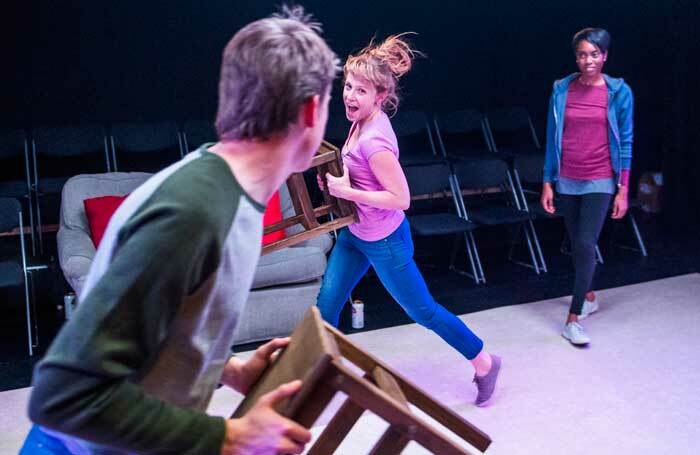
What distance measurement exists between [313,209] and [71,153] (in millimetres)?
3186

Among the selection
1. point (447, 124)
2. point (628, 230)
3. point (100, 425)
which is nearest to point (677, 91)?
point (628, 230)

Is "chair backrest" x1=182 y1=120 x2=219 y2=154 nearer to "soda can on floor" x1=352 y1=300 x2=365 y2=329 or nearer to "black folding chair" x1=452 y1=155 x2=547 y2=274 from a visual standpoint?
"black folding chair" x1=452 y1=155 x2=547 y2=274

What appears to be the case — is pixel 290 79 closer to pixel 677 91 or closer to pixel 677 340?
pixel 677 340

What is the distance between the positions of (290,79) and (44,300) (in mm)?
4064

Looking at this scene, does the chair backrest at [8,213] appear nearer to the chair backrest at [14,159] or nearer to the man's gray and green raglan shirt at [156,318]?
the chair backrest at [14,159]

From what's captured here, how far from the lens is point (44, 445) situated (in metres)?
1.15

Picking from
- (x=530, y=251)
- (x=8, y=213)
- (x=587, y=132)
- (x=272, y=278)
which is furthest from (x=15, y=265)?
(x=530, y=251)

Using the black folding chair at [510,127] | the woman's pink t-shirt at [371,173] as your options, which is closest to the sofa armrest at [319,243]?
the woman's pink t-shirt at [371,173]

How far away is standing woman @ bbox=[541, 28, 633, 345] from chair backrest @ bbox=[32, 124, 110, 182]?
3273 millimetres

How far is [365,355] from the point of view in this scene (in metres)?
1.41

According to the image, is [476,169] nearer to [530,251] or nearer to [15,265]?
[530,251]

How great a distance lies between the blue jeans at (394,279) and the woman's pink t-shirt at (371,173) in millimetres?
48

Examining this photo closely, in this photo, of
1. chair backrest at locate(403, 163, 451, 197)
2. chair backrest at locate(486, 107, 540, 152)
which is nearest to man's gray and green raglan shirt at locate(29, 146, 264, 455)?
chair backrest at locate(403, 163, 451, 197)

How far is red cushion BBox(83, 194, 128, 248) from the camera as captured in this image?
154 inches
